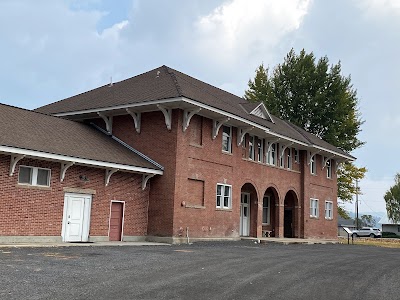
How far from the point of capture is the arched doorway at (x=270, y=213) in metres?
32.5

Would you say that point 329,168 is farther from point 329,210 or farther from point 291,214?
point 291,214

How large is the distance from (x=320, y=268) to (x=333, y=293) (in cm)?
431

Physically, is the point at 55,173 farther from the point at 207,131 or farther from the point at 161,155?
the point at 207,131

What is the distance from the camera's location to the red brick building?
795 inches

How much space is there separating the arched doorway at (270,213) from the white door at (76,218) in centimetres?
1462

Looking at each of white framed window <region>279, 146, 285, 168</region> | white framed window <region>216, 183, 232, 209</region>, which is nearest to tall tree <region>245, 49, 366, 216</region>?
white framed window <region>279, 146, 285, 168</region>

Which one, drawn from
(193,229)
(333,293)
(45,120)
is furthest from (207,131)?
(333,293)

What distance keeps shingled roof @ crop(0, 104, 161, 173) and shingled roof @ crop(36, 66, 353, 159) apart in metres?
2.19

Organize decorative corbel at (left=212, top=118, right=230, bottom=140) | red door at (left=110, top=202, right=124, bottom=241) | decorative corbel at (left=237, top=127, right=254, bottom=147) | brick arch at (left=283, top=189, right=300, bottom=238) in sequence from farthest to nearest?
1. brick arch at (left=283, top=189, right=300, bottom=238)
2. decorative corbel at (left=237, top=127, right=254, bottom=147)
3. decorative corbel at (left=212, top=118, right=230, bottom=140)
4. red door at (left=110, top=202, right=124, bottom=241)

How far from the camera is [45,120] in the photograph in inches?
888

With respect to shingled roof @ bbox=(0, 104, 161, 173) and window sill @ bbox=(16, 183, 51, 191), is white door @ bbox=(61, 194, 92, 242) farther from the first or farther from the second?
shingled roof @ bbox=(0, 104, 161, 173)

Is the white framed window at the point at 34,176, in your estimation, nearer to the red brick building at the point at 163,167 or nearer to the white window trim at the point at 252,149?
the red brick building at the point at 163,167

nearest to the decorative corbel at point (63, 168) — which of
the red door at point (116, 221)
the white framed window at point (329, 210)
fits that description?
the red door at point (116, 221)

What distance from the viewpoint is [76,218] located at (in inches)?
813
